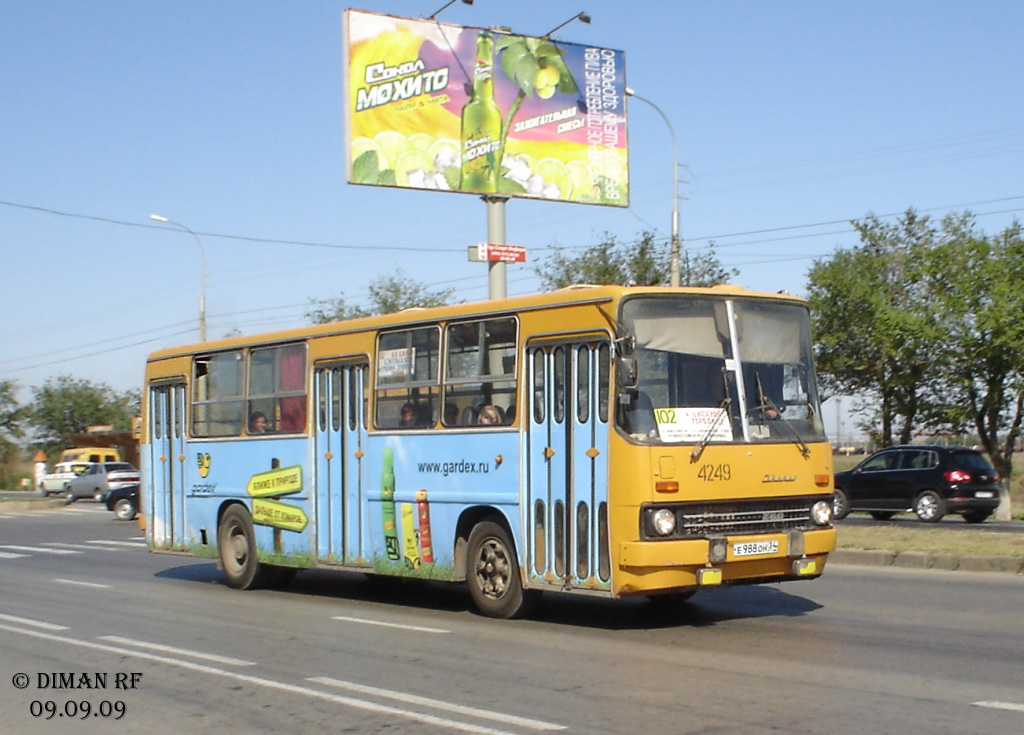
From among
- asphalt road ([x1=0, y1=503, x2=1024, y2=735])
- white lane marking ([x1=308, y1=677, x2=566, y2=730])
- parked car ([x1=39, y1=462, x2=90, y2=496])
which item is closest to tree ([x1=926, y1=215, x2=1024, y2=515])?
asphalt road ([x1=0, y1=503, x2=1024, y2=735])

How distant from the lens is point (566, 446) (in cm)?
1111

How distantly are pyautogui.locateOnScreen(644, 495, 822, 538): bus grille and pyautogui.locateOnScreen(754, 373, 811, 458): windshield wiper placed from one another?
0.43m

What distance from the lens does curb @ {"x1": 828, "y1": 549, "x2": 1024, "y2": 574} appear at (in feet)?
50.5

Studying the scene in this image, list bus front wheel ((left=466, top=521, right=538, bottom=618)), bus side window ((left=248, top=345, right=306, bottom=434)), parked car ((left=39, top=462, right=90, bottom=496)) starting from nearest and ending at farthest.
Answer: bus front wheel ((left=466, top=521, right=538, bottom=618)) → bus side window ((left=248, top=345, right=306, bottom=434)) → parked car ((left=39, top=462, right=90, bottom=496))

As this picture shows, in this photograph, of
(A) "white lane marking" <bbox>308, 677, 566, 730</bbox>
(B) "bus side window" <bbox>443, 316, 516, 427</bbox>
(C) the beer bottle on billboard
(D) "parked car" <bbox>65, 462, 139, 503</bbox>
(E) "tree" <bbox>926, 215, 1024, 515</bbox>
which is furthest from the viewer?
(D) "parked car" <bbox>65, 462, 139, 503</bbox>

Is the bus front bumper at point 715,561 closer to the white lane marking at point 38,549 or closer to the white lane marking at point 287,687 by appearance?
the white lane marking at point 287,687

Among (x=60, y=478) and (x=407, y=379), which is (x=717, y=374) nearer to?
(x=407, y=379)

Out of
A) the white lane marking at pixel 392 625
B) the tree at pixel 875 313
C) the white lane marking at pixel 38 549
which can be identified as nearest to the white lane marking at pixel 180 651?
the white lane marking at pixel 392 625

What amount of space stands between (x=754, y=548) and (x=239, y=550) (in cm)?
755

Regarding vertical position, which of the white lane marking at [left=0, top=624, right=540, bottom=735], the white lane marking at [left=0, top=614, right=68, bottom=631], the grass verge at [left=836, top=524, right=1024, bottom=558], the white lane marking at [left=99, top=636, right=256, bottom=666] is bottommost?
the white lane marking at [left=0, top=614, right=68, bottom=631]

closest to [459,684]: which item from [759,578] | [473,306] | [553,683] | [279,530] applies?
[553,683]

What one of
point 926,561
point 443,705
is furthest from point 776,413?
point 926,561

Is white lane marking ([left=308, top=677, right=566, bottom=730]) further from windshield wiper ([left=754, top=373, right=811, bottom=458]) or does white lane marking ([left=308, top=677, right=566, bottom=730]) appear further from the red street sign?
the red street sign

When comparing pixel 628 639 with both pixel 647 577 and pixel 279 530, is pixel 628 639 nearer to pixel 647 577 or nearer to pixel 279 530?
pixel 647 577
